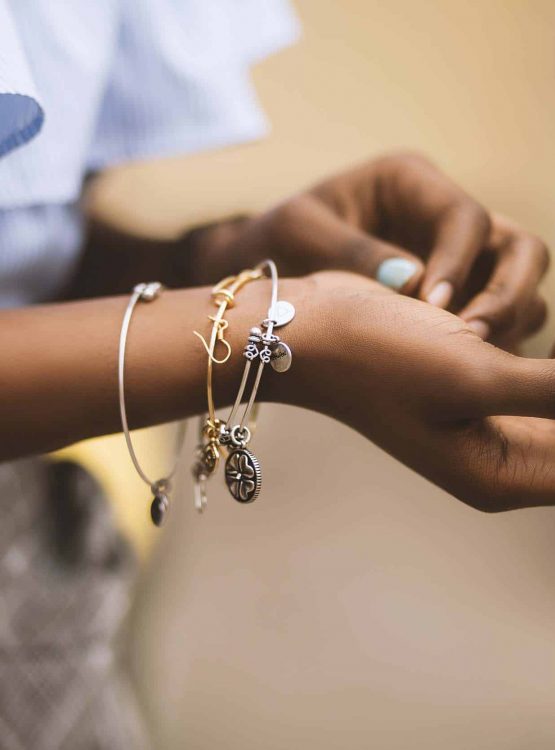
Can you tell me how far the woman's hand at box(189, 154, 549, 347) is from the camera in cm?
54

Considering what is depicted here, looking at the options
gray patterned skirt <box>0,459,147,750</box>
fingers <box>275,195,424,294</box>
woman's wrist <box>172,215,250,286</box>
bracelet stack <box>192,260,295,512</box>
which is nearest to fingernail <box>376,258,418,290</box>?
fingers <box>275,195,424,294</box>

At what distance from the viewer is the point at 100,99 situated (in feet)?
2.17

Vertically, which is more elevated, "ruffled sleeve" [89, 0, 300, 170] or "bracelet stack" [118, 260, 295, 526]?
"ruffled sleeve" [89, 0, 300, 170]

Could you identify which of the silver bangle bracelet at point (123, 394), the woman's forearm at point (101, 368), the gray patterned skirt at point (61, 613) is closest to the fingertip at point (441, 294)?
the woman's forearm at point (101, 368)

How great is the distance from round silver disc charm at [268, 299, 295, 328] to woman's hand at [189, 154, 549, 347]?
0.11m

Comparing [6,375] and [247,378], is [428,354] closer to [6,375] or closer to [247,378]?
[247,378]

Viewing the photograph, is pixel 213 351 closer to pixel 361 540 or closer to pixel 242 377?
pixel 242 377

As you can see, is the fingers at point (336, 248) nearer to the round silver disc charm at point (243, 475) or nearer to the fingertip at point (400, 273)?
the fingertip at point (400, 273)

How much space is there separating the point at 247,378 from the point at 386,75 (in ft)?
1.98

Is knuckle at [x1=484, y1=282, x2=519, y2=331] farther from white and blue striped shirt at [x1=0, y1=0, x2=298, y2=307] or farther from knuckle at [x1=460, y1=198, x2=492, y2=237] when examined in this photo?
white and blue striped shirt at [x1=0, y1=0, x2=298, y2=307]

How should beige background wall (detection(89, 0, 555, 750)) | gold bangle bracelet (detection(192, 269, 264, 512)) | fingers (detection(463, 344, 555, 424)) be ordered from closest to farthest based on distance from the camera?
fingers (detection(463, 344, 555, 424))
gold bangle bracelet (detection(192, 269, 264, 512))
beige background wall (detection(89, 0, 555, 750))

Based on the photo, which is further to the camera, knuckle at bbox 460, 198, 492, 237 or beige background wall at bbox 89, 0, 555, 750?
beige background wall at bbox 89, 0, 555, 750

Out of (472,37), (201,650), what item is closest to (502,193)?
(472,37)

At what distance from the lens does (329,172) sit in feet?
3.00
